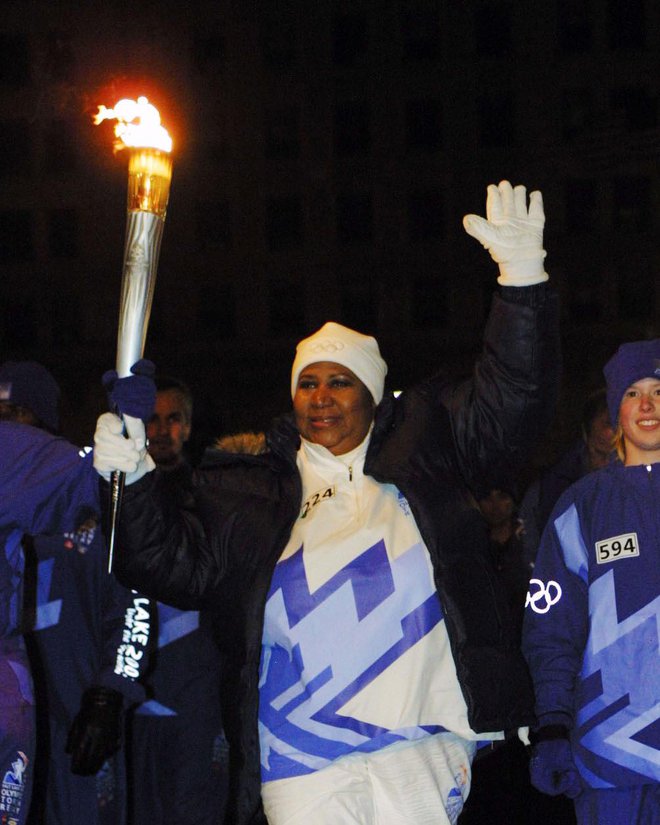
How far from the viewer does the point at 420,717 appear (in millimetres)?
3674

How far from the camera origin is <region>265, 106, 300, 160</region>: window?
4381cm

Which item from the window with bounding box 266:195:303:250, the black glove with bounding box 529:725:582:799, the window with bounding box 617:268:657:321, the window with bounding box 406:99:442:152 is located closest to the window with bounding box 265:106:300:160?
the window with bounding box 266:195:303:250

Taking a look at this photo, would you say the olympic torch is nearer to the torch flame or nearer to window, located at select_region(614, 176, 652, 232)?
the torch flame

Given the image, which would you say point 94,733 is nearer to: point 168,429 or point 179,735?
point 179,735

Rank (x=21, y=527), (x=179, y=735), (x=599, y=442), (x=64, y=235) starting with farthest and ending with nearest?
(x=64, y=235) < (x=599, y=442) < (x=179, y=735) < (x=21, y=527)

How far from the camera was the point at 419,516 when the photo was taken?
149 inches

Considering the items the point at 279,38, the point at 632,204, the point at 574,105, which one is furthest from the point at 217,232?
the point at 632,204


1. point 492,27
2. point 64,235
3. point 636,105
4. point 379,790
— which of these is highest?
point 492,27

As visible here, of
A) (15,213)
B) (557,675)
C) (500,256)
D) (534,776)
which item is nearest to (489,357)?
(500,256)

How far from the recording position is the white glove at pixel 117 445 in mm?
3641

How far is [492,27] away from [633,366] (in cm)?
4233

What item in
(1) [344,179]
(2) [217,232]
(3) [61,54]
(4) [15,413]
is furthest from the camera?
(3) [61,54]

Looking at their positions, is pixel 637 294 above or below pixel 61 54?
below

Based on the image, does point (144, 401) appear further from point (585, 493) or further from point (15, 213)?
point (15, 213)
